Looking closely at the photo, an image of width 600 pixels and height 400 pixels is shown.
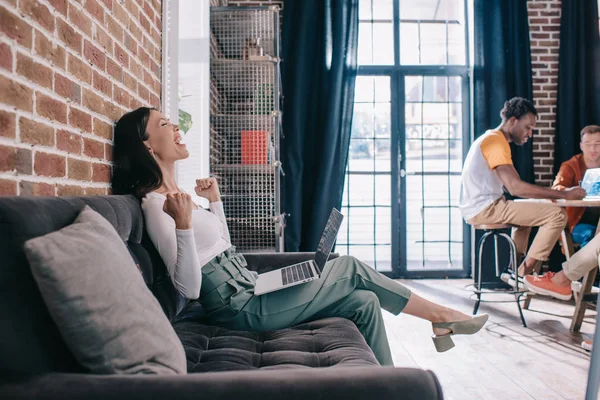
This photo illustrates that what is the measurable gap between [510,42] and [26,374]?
514cm

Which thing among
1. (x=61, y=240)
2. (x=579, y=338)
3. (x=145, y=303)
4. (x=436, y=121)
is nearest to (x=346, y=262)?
(x=145, y=303)

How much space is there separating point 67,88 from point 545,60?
4813mm

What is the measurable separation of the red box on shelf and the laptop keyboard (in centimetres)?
198

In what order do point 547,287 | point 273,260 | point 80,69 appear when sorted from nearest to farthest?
point 80,69
point 273,260
point 547,287

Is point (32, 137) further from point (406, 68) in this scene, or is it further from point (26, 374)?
point (406, 68)

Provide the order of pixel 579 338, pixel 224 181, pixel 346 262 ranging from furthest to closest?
pixel 224 181 < pixel 579 338 < pixel 346 262

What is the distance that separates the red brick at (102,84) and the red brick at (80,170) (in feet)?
0.90

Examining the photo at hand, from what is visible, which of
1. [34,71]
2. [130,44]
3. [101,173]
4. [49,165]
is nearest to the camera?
[34,71]

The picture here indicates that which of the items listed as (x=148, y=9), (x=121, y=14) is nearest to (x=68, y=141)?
(x=121, y=14)

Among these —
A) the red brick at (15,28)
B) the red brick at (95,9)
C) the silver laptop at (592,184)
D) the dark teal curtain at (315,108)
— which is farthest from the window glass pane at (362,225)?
the red brick at (15,28)

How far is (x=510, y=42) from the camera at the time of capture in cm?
509

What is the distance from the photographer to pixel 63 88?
1.54 meters

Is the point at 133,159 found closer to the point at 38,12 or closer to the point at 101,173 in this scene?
the point at 101,173

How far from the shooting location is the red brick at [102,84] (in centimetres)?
182
